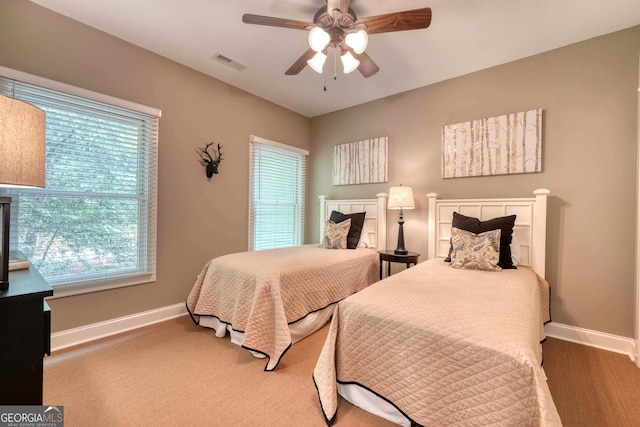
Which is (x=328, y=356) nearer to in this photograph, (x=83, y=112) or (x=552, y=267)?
(x=552, y=267)

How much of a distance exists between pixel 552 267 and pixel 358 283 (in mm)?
1891

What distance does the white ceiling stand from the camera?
6.89 ft

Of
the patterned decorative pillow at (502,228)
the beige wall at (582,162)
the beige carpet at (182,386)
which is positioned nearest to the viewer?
the beige carpet at (182,386)

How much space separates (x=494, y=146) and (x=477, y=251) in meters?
1.26

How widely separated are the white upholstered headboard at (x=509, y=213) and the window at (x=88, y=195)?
10.1 feet

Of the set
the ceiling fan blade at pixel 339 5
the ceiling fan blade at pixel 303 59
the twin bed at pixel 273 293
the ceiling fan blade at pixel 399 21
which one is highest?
the ceiling fan blade at pixel 339 5

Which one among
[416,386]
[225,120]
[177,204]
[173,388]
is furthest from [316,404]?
[225,120]

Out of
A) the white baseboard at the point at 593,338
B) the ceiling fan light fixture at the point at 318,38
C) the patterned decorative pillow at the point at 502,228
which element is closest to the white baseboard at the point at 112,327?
the ceiling fan light fixture at the point at 318,38

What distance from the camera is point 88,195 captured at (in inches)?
94.7

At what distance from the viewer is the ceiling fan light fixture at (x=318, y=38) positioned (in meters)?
1.81

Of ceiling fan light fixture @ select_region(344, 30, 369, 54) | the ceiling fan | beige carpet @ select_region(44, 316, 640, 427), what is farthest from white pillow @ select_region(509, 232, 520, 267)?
ceiling fan light fixture @ select_region(344, 30, 369, 54)

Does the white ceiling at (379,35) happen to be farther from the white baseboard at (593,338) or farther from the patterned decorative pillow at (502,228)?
the white baseboard at (593,338)

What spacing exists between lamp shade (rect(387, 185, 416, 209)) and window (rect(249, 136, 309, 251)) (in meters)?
1.76

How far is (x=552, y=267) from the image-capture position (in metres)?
2.61
